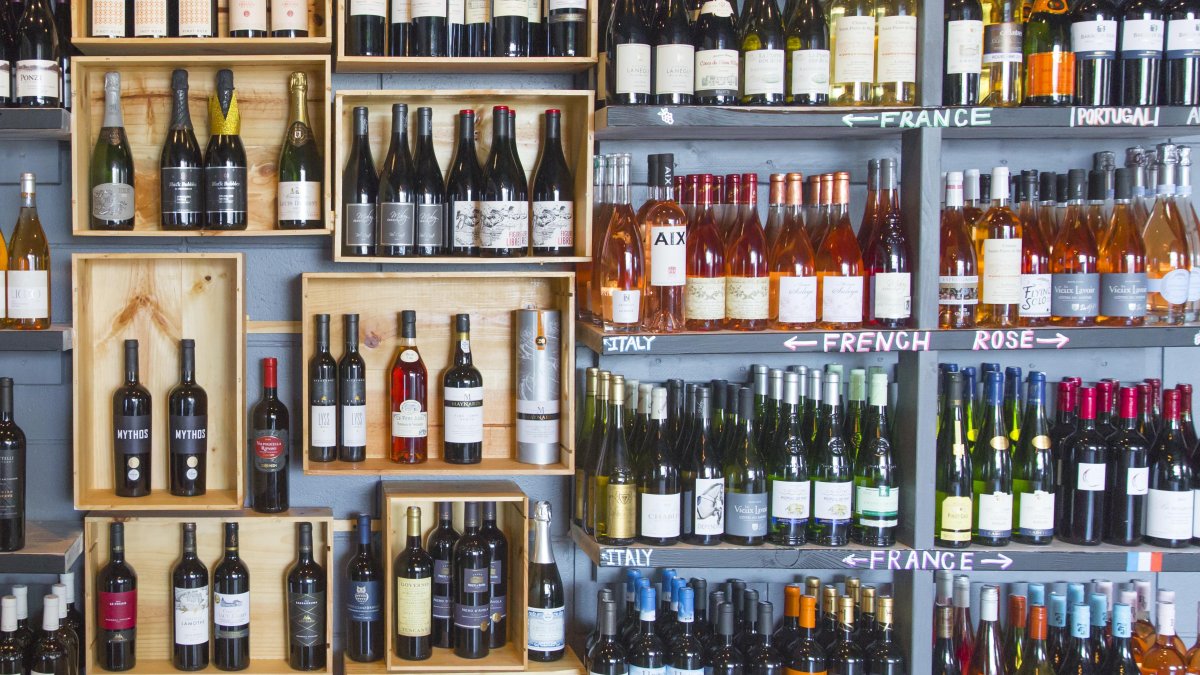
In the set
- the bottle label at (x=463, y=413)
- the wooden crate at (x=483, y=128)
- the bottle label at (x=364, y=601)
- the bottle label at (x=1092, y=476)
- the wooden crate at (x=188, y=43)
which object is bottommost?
the bottle label at (x=364, y=601)

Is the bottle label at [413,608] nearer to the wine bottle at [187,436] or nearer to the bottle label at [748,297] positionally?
the wine bottle at [187,436]

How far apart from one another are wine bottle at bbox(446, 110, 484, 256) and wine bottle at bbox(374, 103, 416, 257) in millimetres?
75

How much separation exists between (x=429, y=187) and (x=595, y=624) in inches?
38.7

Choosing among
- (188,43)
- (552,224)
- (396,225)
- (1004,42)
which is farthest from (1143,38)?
(188,43)

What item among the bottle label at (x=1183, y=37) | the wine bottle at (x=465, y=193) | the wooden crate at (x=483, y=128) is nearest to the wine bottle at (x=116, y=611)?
the wooden crate at (x=483, y=128)

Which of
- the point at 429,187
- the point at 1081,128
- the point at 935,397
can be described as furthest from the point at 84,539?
the point at 1081,128

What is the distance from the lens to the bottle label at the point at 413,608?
210cm

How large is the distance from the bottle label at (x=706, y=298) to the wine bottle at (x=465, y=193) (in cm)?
41

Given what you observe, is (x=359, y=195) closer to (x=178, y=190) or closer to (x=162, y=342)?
(x=178, y=190)

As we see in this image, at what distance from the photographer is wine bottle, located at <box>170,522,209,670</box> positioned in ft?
6.89

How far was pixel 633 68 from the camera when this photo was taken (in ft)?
6.45

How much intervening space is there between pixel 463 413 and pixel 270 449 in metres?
0.39

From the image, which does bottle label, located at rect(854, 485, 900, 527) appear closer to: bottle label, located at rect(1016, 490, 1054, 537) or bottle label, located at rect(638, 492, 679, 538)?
bottle label, located at rect(1016, 490, 1054, 537)

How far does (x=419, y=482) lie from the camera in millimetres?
2275
